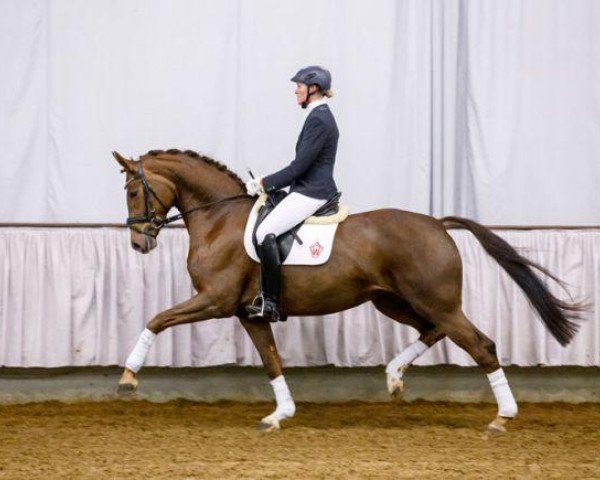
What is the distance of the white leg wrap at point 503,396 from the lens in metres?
5.47

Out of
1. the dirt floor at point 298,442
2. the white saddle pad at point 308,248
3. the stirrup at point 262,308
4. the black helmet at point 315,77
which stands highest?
the black helmet at point 315,77

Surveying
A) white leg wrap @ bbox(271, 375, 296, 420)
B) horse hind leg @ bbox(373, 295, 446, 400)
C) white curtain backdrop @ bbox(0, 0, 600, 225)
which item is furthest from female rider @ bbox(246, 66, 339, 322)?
white curtain backdrop @ bbox(0, 0, 600, 225)

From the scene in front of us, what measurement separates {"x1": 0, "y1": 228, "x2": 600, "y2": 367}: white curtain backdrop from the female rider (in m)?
1.04

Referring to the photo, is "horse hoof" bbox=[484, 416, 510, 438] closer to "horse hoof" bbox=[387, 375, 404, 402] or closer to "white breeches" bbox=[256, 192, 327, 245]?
"horse hoof" bbox=[387, 375, 404, 402]

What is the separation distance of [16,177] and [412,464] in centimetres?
379

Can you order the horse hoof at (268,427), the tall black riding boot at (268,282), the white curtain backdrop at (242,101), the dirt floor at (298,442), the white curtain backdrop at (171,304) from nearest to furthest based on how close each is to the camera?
the dirt floor at (298,442)
the tall black riding boot at (268,282)
the horse hoof at (268,427)
the white curtain backdrop at (171,304)
the white curtain backdrop at (242,101)

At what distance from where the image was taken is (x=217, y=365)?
663 cm

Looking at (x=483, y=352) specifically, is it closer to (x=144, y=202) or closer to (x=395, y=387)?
(x=395, y=387)

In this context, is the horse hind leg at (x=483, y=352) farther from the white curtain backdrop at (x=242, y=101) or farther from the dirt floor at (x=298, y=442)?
the white curtain backdrop at (x=242, y=101)

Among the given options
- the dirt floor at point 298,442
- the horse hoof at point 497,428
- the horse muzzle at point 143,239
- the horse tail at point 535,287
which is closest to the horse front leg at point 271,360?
the dirt floor at point 298,442

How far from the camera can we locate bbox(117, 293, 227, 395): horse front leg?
5344 millimetres

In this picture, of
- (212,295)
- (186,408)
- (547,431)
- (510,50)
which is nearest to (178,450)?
(212,295)

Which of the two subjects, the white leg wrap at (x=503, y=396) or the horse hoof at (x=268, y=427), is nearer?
the white leg wrap at (x=503, y=396)

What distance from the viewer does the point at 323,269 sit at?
18.3 ft
